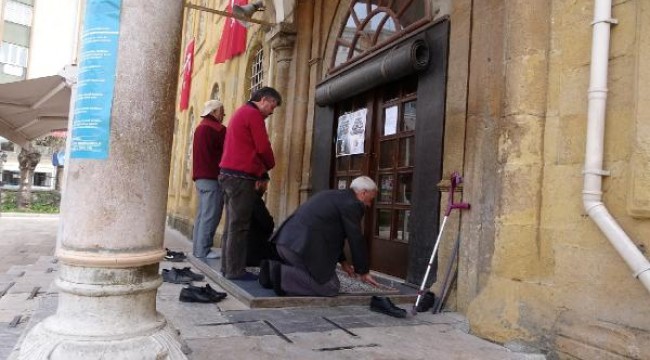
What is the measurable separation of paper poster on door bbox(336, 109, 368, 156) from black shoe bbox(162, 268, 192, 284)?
260cm

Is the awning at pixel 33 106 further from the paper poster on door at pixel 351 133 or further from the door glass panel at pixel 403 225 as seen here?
the door glass panel at pixel 403 225

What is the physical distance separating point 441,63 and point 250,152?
2003 millimetres

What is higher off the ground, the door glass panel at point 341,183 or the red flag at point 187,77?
the red flag at point 187,77

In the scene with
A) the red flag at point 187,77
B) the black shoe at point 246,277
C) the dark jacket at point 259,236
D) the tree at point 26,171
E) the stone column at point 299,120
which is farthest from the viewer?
the tree at point 26,171

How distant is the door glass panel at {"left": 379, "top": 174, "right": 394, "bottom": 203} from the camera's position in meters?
6.05

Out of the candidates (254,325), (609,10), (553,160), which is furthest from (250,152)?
(609,10)

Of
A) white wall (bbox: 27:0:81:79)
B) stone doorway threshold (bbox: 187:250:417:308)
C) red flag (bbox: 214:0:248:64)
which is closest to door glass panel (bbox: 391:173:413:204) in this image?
stone doorway threshold (bbox: 187:250:417:308)

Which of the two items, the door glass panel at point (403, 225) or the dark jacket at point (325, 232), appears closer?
the dark jacket at point (325, 232)

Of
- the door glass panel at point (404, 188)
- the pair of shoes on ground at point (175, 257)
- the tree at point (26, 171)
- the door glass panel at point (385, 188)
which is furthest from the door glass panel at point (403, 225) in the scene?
the tree at point (26, 171)

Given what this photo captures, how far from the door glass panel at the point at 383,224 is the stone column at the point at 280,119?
2342 millimetres

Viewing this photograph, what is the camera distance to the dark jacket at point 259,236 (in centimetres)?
583

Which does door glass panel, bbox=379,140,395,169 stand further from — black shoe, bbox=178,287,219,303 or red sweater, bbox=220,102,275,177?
black shoe, bbox=178,287,219,303

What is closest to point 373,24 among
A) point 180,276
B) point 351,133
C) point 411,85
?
point 411,85

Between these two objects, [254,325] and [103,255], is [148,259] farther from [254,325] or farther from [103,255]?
[254,325]
